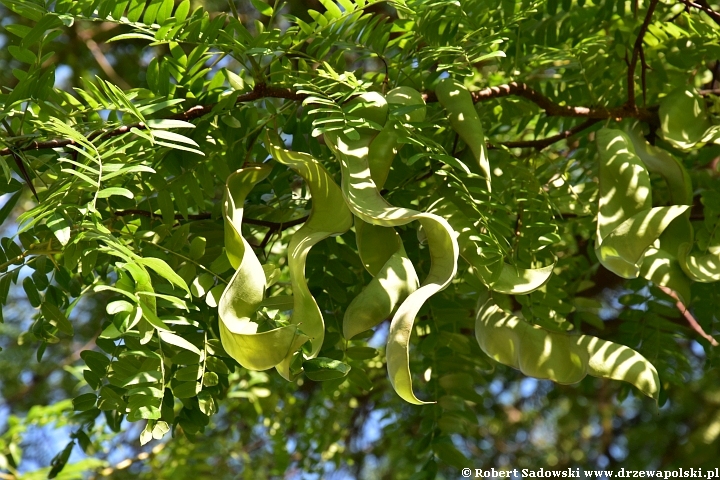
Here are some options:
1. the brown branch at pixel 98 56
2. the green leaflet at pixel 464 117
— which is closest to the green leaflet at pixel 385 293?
the green leaflet at pixel 464 117

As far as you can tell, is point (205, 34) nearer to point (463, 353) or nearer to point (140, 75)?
point (463, 353)

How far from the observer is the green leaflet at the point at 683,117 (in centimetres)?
88

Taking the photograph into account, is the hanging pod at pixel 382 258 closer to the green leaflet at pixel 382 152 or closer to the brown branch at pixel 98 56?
the green leaflet at pixel 382 152

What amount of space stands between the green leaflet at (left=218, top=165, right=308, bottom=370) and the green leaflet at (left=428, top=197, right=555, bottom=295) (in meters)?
0.18

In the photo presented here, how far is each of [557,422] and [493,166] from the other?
209 cm

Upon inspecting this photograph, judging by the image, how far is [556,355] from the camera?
0.75 meters

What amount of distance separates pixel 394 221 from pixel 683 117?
18.2 inches

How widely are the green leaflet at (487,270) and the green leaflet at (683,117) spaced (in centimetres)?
28

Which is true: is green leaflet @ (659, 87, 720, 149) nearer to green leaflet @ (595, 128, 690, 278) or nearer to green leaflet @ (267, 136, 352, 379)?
green leaflet @ (595, 128, 690, 278)

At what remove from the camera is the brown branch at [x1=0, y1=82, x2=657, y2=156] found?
0.71 m

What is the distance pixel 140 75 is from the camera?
2330 mm

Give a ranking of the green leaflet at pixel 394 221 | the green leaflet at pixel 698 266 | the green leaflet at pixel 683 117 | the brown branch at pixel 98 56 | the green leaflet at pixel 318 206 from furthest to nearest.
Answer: the brown branch at pixel 98 56 → the green leaflet at pixel 683 117 → the green leaflet at pixel 698 266 → the green leaflet at pixel 318 206 → the green leaflet at pixel 394 221

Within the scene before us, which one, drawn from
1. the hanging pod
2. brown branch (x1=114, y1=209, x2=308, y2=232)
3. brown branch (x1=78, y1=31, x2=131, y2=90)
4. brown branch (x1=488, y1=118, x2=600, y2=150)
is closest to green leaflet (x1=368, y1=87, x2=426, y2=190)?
the hanging pod

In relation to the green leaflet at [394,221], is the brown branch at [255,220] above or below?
below
